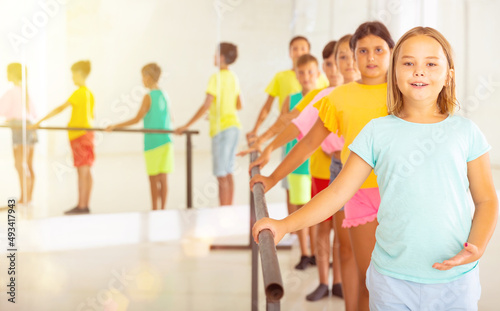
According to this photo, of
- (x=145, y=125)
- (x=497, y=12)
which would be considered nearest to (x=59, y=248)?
(x=145, y=125)

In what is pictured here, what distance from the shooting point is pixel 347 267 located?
225 centimetres

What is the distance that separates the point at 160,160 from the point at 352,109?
3.22 metres

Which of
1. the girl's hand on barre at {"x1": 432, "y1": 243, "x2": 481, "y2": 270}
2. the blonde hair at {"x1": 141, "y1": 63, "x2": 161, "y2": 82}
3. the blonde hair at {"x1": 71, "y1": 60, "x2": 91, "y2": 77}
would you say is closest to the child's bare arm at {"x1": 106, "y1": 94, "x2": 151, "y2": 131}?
the blonde hair at {"x1": 141, "y1": 63, "x2": 161, "y2": 82}

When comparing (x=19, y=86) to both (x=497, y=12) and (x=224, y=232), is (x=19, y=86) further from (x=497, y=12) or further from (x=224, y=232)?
(x=497, y=12)

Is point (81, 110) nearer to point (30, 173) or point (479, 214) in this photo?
point (30, 173)

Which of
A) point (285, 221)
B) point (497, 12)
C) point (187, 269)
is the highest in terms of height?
point (497, 12)

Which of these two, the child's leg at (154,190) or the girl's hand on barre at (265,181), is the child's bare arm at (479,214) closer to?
the girl's hand on barre at (265,181)

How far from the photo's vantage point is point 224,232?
4.86 meters

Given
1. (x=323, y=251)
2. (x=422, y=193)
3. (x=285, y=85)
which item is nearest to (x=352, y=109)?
(x=422, y=193)

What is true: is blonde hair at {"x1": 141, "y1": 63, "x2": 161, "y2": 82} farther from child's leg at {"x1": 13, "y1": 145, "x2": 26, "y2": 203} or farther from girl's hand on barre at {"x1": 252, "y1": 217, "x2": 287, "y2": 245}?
girl's hand on barre at {"x1": 252, "y1": 217, "x2": 287, "y2": 245}

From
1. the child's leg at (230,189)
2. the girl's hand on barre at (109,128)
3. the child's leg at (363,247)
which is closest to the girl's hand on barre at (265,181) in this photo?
the child's leg at (363,247)

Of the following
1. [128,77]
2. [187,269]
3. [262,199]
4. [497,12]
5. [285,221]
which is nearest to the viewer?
[285,221]

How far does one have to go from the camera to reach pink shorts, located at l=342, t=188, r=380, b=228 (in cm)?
179

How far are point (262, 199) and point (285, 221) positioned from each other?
0.28 m
